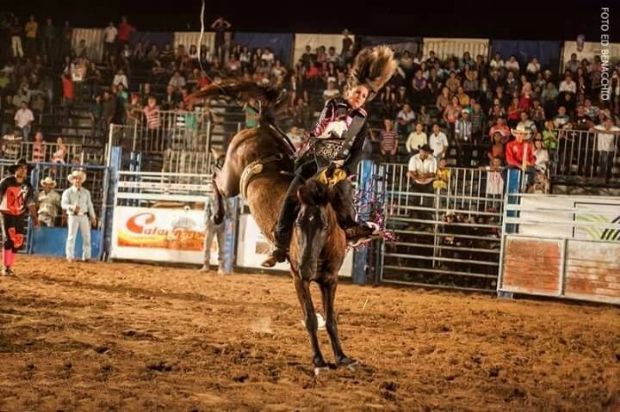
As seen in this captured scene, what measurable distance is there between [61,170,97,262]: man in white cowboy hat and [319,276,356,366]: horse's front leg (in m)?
10.7

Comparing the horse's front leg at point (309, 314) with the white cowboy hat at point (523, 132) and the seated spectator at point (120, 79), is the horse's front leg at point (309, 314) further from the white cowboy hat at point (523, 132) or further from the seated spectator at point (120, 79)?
the seated spectator at point (120, 79)

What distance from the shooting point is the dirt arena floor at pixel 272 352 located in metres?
5.75

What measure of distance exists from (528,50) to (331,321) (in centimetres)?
1845

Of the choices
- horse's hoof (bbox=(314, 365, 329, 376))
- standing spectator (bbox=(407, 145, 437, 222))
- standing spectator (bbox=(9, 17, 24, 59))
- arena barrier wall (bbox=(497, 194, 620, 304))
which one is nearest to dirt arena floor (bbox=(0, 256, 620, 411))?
horse's hoof (bbox=(314, 365, 329, 376))

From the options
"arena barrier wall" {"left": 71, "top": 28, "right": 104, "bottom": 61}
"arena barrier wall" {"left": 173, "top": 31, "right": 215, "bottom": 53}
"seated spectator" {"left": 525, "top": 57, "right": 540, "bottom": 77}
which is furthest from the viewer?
"arena barrier wall" {"left": 71, "top": 28, "right": 104, "bottom": 61}

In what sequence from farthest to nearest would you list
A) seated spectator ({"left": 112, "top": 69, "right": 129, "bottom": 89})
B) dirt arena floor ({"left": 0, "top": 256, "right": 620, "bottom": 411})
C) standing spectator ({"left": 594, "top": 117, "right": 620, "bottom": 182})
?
seated spectator ({"left": 112, "top": 69, "right": 129, "bottom": 89})
standing spectator ({"left": 594, "top": 117, "right": 620, "bottom": 182})
dirt arena floor ({"left": 0, "top": 256, "right": 620, "bottom": 411})

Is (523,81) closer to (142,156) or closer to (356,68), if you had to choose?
(142,156)

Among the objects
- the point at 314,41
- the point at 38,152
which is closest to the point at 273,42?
the point at 314,41

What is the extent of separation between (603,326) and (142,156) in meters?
11.8

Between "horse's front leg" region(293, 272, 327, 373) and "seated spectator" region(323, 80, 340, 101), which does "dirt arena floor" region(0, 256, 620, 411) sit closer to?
"horse's front leg" region(293, 272, 327, 373)

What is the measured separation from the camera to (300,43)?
25.9m

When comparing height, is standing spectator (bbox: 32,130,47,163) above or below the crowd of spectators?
below

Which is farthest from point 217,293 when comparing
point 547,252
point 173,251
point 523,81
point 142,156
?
point 523,81

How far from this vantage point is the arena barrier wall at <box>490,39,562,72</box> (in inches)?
910
